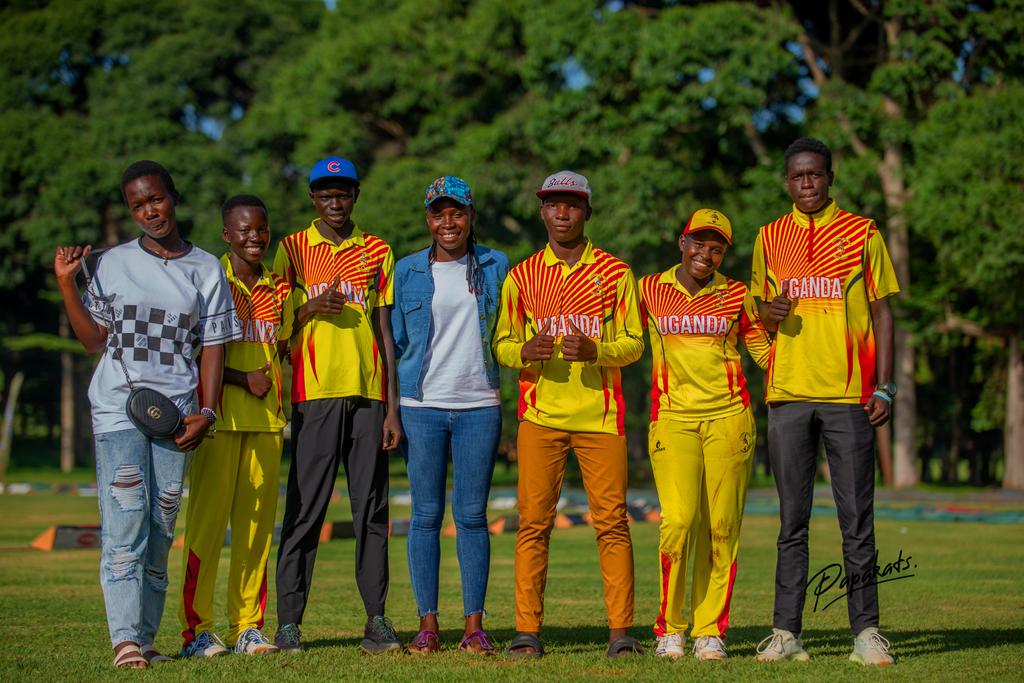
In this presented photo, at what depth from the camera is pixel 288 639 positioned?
797 cm

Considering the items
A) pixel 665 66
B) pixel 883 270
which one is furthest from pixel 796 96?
pixel 883 270

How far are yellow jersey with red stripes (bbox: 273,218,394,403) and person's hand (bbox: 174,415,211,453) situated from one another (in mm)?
769

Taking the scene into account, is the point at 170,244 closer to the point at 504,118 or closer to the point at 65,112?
the point at 504,118

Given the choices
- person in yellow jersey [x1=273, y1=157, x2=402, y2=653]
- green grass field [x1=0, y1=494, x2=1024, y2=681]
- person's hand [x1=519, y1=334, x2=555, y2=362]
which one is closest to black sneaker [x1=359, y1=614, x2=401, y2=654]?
person in yellow jersey [x1=273, y1=157, x2=402, y2=653]

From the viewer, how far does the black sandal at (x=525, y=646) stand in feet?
25.3

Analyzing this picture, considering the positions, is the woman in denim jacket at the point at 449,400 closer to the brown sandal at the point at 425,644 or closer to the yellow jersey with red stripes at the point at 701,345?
the brown sandal at the point at 425,644

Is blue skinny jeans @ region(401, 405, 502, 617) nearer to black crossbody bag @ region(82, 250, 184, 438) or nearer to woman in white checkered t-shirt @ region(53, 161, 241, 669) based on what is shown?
woman in white checkered t-shirt @ region(53, 161, 241, 669)

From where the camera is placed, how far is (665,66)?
3203cm

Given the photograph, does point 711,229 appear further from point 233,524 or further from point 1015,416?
point 1015,416

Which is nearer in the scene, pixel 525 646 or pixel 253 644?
pixel 525 646

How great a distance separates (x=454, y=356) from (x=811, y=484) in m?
2.20

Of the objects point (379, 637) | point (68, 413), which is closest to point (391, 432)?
point (379, 637)

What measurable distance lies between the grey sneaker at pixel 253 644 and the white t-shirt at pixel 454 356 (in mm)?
1589

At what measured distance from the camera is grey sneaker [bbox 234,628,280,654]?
25.7 ft
